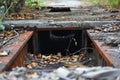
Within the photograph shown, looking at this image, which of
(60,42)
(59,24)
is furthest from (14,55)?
(60,42)

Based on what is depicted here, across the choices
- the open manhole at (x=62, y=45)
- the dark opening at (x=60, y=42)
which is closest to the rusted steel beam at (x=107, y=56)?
the open manhole at (x=62, y=45)

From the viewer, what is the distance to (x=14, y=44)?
5.42 metres

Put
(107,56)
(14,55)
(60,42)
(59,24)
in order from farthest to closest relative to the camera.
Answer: (60,42), (59,24), (14,55), (107,56)

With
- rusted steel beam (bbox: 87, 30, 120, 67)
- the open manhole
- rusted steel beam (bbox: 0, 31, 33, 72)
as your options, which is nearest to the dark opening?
the open manhole

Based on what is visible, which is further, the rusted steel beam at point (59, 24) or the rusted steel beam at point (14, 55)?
the rusted steel beam at point (59, 24)

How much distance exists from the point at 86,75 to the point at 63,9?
748cm

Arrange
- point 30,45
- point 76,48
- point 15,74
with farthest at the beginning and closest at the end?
point 76,48 < point 30,45 < point 15,74

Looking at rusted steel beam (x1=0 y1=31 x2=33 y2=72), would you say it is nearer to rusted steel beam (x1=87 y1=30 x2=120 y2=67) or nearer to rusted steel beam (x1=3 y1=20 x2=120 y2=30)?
rusted steel beam (x1=3 y1=20 x2=120 y2=30)

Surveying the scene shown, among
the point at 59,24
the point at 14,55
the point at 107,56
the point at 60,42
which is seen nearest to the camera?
the point at 107,56

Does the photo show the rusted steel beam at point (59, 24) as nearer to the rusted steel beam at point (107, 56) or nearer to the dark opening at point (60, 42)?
the dark opening at point (60, 42)

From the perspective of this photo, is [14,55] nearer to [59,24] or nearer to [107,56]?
[107,56]

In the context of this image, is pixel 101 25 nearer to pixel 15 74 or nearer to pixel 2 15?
pixel 2 15

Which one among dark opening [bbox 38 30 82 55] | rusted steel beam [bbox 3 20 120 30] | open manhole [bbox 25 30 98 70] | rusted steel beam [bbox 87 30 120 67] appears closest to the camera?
rusted steel beam [bbox 87 30 120 67]

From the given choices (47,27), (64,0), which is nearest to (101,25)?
(47,27)
